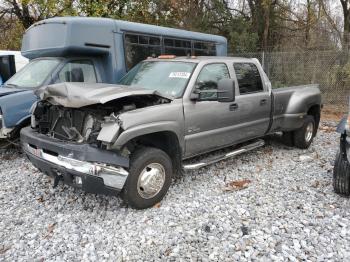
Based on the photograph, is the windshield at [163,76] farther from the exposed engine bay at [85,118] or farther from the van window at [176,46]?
the van window at [176,46]

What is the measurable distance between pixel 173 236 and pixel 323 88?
10.8m

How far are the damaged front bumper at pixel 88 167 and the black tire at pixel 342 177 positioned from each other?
2730mm

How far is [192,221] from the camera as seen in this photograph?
4047 millimetres

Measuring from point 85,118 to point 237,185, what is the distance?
2.34 metres

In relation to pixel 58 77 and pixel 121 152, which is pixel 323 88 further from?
pixel 121 152

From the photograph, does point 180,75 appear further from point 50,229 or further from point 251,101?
point 50,229

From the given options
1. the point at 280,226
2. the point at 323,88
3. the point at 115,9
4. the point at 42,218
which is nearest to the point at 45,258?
the point at 42,218

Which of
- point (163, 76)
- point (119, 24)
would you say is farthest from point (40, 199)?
point (119, 24)

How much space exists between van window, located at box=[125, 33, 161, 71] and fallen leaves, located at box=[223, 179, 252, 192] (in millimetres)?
3716

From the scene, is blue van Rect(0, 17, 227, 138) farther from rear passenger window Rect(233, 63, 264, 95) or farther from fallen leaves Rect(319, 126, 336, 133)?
fallen leaves Rect(319, 126, 336, 133)

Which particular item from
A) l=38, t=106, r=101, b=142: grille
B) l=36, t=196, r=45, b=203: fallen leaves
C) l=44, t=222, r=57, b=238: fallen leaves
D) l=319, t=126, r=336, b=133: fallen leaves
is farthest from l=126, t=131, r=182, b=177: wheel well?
l=319, t=126, r=336, b=133: fallen leaves

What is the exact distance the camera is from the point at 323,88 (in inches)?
502

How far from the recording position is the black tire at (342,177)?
4.57 metres

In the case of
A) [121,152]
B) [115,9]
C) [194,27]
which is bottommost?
[121,152]
